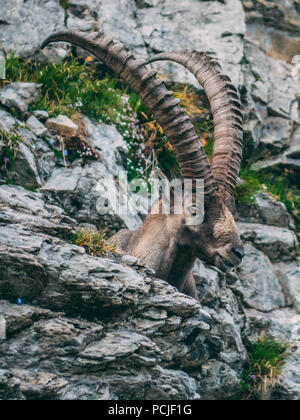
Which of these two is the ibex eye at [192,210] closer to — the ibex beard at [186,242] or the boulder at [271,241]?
the ibex beard at [186,242]

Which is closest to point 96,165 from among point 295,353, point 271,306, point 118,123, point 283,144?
point 118,123

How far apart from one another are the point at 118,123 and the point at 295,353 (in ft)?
16.6

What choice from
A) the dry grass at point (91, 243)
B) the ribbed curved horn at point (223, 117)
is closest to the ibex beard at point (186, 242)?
the ribbed curved horn at point (223, 117)

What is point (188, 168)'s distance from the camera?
17.8ft

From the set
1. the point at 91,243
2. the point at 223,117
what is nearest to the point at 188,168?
the point at 223,117

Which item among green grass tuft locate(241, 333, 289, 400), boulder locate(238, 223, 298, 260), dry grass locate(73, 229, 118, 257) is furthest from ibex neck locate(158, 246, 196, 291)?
boulder locate(238, 223, 298, 260)

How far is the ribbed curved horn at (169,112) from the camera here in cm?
534

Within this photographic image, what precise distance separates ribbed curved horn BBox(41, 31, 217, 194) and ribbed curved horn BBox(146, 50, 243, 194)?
46 cm

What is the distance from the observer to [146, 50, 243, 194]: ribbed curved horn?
19.3 ft

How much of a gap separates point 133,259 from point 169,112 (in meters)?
1.74

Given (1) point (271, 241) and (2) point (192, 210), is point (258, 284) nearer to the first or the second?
(1) point (271, 241)

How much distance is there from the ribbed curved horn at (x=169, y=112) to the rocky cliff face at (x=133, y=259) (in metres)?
1.30

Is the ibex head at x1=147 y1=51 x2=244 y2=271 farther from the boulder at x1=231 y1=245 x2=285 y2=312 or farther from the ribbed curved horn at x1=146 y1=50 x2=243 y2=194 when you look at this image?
the boulder at x1=231 y1=245 x2=285 y2=312
